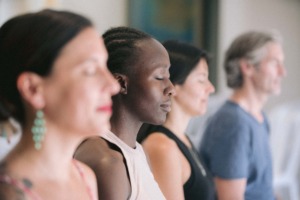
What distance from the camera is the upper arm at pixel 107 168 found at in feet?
2.82

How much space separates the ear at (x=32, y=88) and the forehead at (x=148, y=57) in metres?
0.25

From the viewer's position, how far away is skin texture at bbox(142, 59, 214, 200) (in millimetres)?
1127

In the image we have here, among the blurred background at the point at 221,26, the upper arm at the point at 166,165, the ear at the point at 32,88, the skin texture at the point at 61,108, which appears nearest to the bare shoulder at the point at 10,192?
the skin texture at the point at 61,108

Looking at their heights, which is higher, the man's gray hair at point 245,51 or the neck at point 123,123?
the neck at point 123,123

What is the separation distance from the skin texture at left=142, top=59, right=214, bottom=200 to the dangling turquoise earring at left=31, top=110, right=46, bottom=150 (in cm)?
43

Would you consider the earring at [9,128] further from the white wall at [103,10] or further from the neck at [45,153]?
the white wall at [103,10]

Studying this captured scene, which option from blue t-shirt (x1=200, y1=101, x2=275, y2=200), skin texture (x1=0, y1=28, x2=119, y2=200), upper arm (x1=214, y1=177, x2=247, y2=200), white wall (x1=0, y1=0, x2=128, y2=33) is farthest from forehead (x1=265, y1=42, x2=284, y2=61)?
skin texture (x1=0, y1=28, x2=119, y2=200)

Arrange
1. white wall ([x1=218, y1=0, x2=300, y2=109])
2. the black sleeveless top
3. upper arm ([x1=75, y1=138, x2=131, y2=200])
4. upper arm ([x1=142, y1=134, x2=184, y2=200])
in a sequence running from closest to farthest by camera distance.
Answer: upper arm ([x1=75, y1=138, x2=131, y2=200]) → upper arm ([x1=142, y1=134, x2=184, y2=200]) → the black sleeveless top → white wall ([x1=218, y1=0, x2=300, y2=109])

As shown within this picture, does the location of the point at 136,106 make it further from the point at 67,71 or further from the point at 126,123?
the point at 67,71

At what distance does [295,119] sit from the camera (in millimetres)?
3461

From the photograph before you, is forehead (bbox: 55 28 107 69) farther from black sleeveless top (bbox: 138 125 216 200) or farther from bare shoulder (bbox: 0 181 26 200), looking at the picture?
black sleeveless top (bbox: 138 125 216 200)

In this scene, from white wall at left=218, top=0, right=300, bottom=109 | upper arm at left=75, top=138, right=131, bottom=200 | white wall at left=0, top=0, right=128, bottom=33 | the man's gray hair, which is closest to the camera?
upper arm at left=75, top=138, right=131, bottom=200

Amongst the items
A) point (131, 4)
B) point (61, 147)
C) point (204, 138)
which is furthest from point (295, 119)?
point (61, 147)

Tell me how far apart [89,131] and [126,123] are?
23cm
